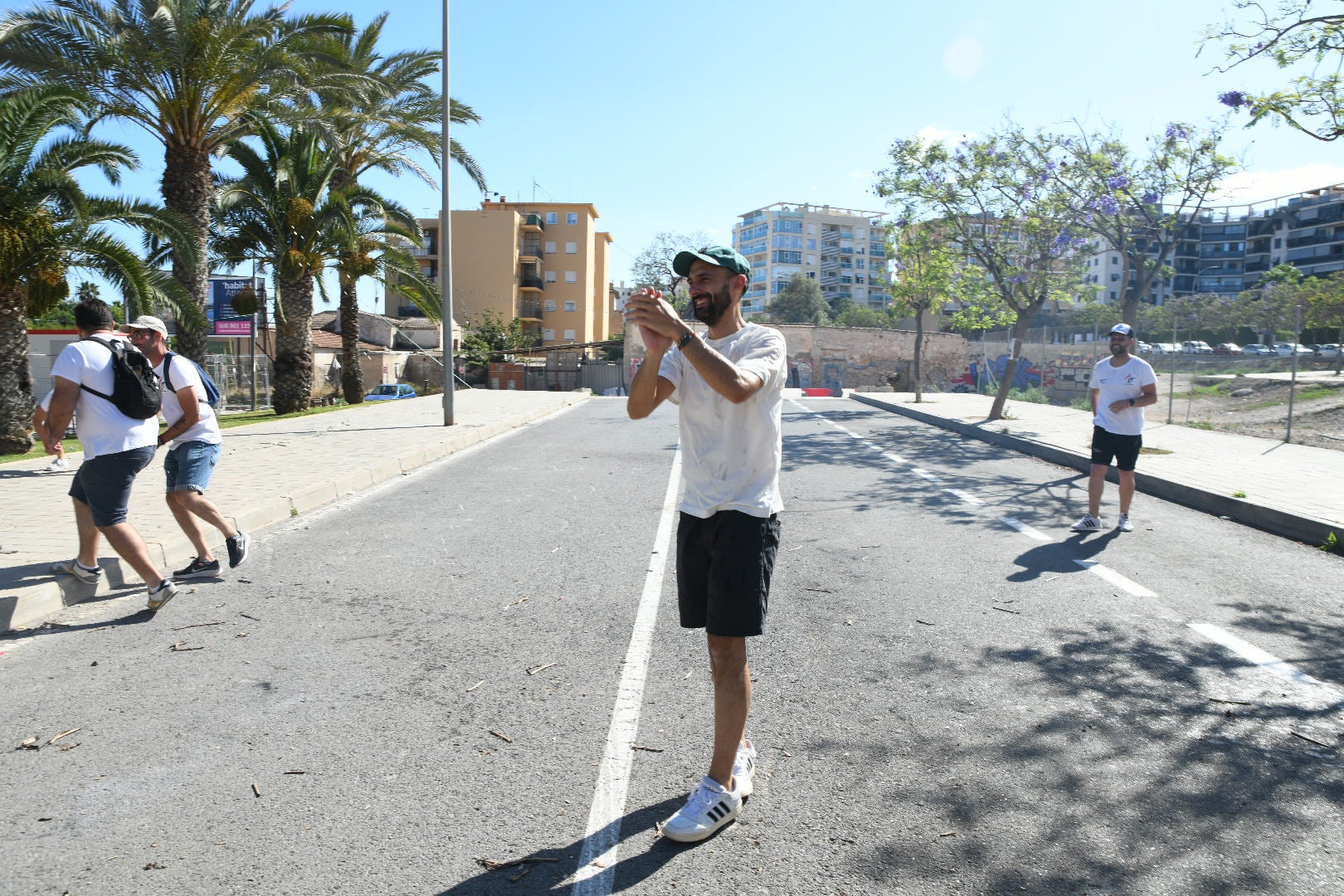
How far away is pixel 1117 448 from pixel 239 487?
8.41 metres

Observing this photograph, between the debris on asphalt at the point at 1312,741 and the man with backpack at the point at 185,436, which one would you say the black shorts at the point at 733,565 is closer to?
the debris on asphalt at the point at 1312,741

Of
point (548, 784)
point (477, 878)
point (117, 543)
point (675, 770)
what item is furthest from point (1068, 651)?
point (117, 543)

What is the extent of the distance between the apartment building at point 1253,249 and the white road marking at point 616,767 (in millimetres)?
113512

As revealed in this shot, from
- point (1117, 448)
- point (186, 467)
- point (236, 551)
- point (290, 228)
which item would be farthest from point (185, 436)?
point (290, 228)

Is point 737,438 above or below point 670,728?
above

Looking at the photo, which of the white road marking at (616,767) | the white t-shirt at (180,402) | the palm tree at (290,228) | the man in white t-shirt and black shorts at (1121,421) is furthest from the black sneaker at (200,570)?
the palm tree at (290,228)

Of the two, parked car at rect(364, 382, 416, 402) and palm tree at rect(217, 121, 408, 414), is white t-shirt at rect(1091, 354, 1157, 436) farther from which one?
parked car at rect(364, 382, 416, 402)

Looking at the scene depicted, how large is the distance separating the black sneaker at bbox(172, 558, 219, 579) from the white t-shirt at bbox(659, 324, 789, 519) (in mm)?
4455

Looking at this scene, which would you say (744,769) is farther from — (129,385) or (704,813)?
(129,385)

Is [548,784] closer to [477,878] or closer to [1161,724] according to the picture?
[477,878]

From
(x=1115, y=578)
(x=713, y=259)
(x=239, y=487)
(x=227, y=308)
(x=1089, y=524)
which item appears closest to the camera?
(x=713, y=259)

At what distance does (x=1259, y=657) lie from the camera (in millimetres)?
4801

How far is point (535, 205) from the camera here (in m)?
81.9

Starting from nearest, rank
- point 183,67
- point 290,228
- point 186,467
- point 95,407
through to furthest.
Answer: point 95,407 < point 186,467 < point 183,67 < point 290,228
